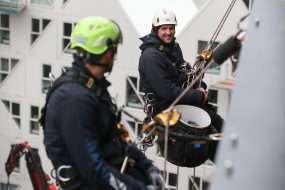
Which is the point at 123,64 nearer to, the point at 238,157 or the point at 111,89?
the point at 111,89

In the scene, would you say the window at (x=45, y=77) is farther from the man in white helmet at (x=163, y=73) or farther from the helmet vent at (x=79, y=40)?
the helmet vent at (x=79, y=40)

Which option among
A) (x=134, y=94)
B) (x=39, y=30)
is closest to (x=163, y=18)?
(x=134, y=94)

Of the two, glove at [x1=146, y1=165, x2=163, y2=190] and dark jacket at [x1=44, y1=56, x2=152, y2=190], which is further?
glove at [x1=146, y1=165, x2=163, y2=190]

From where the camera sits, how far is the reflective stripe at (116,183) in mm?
3625

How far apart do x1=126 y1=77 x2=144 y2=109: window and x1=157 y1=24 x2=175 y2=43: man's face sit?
14.7 m

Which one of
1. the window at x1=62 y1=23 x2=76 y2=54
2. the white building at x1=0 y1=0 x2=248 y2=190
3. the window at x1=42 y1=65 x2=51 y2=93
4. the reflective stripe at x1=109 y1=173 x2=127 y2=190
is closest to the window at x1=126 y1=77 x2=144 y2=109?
the white building at x1=0 y1=0 x2=248 y2=190

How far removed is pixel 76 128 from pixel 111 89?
18.0 m

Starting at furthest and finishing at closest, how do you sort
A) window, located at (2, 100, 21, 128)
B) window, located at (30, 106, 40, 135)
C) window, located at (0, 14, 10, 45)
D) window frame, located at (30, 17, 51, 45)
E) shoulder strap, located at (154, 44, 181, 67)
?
window, located at (2, 100, 21, 128) < window, located at (0, 14, 10, 45) < window, located at (30, 106, 40, 135) < window frame, located at (30, 17, 51, 45) < shoulder strap, located at (154, 44, 181, 67)

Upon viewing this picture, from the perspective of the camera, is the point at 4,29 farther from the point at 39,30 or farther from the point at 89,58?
the point at 89,58

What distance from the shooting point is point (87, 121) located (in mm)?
3477

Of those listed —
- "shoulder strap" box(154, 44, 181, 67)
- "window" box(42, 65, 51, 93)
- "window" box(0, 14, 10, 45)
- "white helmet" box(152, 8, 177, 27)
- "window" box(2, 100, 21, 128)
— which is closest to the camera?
"shoulder strap" box(154, 44, 181, 67)

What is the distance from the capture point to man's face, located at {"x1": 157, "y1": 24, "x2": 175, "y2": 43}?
6133 mm

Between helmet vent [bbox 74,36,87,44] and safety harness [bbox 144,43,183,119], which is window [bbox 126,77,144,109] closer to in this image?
safety harness [bbox 144,43,183,119]

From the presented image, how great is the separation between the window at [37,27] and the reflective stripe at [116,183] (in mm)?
19607
